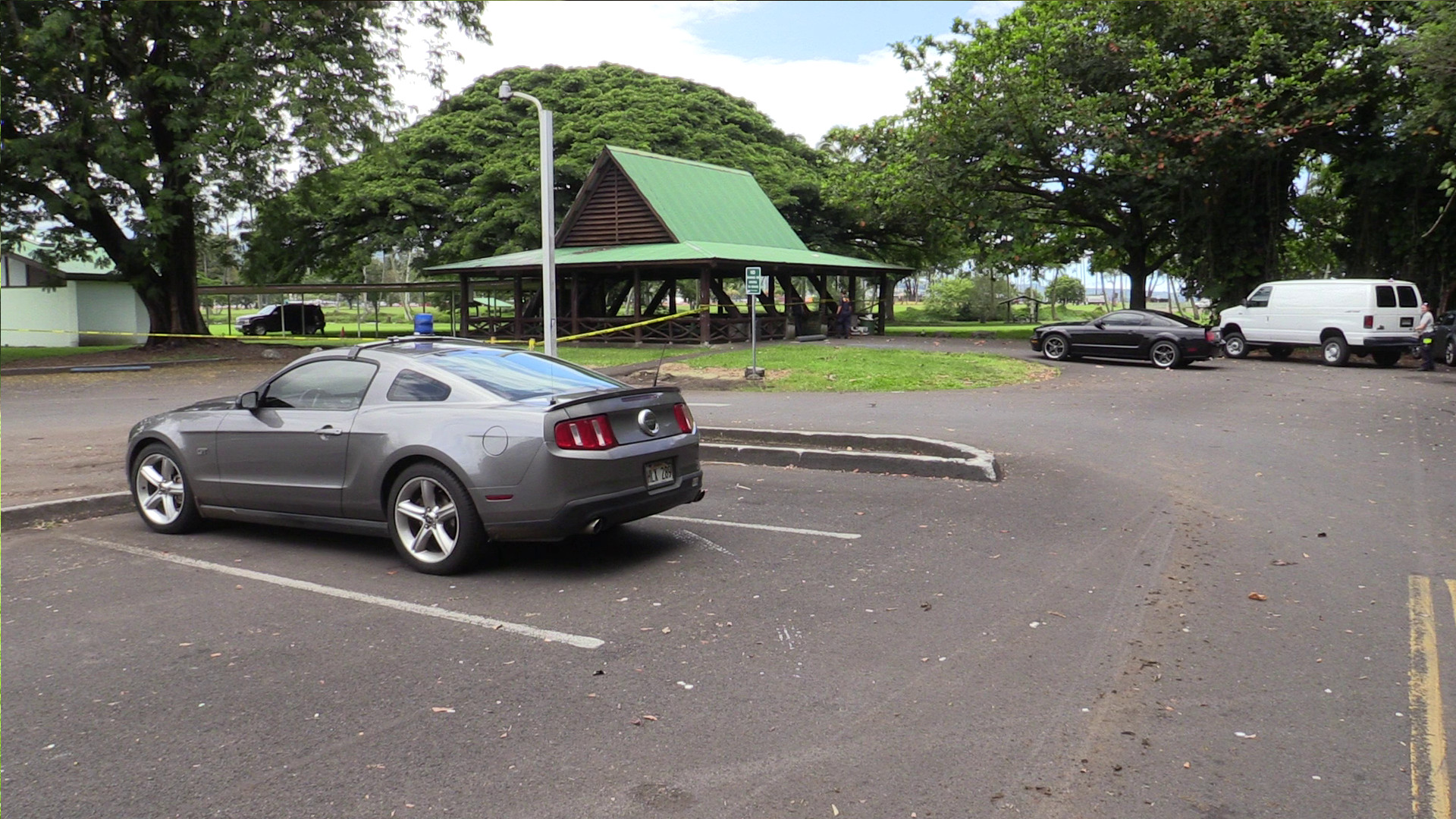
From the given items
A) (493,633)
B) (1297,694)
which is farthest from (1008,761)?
(493,633)

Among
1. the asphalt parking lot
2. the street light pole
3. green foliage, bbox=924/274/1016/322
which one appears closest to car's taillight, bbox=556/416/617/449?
the asphalt parking lot

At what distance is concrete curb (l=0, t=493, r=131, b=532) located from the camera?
309 inches

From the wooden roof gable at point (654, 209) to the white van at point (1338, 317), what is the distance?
52.3 feet

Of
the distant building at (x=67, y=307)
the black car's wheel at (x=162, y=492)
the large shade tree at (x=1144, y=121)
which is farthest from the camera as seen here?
the distant building at (x=67, y=307)

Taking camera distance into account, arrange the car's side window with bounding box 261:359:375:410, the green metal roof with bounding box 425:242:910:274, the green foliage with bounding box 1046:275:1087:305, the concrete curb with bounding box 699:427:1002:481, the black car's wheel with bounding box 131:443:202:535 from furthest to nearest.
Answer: the green foliage with bounding box 1046:275:1087:305 → the green metal roof with bounding box 425:242:910:274 → the concrete curb with bounding box 699:427:1002:481 → the black car's wheel with bounding box 131:443:202:535 → the car's side window with bounding box 261:359:375:410

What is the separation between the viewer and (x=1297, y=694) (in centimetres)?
457

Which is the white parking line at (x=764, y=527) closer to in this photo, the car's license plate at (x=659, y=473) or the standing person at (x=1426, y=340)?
the car's license plate at (x=659, y=473)

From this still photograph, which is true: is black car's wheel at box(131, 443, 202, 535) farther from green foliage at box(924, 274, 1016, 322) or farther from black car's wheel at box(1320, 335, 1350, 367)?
green foliage at box(924, 274, 1016, 322)

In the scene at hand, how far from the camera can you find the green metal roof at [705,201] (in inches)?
1313

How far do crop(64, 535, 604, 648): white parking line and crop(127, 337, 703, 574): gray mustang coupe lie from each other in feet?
1.60

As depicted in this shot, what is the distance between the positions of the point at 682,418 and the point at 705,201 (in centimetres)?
2943

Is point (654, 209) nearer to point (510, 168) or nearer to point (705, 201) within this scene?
point (705, 201)

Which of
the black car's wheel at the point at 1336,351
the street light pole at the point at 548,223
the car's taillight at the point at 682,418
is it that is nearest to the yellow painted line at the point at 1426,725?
the car's taillight at the point at 682,418

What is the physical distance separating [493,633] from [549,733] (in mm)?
1345
